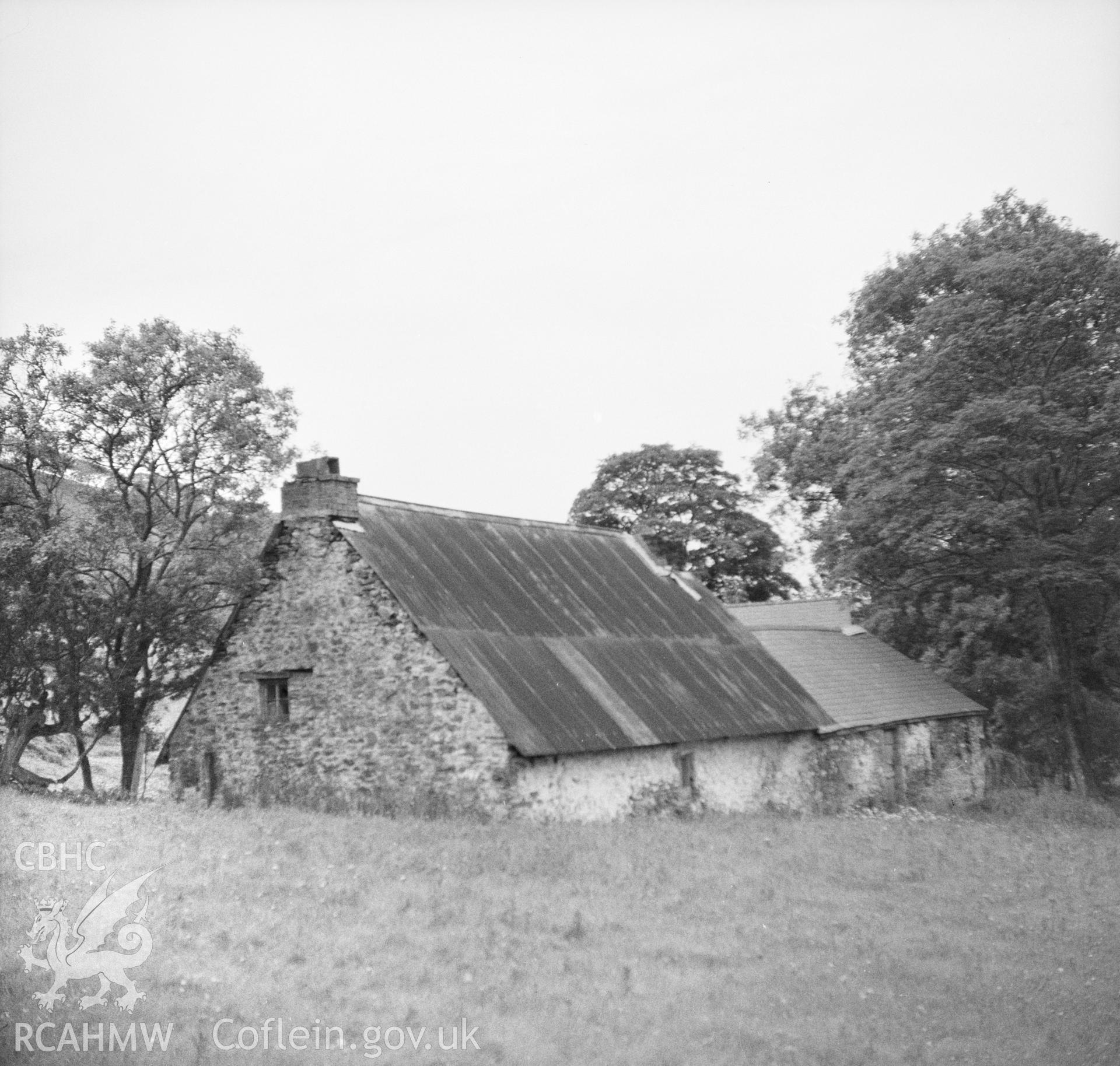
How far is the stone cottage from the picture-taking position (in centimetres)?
1844

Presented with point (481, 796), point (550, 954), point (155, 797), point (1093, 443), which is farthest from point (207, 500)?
point (1093, 443)

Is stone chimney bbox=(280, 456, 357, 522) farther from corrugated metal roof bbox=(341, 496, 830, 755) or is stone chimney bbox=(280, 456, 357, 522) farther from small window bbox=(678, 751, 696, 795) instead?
small window bbox=(678, 751, 696, 795)

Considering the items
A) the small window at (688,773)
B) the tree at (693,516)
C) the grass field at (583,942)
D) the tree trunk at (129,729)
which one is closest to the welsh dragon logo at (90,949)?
the grass field at (583,942)

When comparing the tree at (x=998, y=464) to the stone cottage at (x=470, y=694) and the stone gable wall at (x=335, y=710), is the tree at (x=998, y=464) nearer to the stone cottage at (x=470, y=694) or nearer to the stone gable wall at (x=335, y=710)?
the stone cottage at (x=470, y=694)

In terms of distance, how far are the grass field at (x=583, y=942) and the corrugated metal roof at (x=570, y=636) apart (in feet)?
8.52

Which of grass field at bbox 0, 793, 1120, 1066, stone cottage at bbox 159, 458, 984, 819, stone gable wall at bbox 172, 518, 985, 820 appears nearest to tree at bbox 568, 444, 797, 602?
stone cottage at bbox 159, 458, 984, 819

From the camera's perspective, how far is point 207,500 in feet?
74.5

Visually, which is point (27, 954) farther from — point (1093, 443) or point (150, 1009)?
point (1093, 443)

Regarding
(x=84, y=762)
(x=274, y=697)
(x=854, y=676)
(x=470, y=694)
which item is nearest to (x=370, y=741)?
(x=470, y=694)

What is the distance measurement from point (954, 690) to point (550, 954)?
73.6 ft

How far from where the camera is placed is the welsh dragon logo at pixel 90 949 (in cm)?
872

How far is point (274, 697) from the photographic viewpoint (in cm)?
2084

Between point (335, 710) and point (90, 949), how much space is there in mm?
10644

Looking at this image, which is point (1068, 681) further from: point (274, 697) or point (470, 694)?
point (274, 697)
